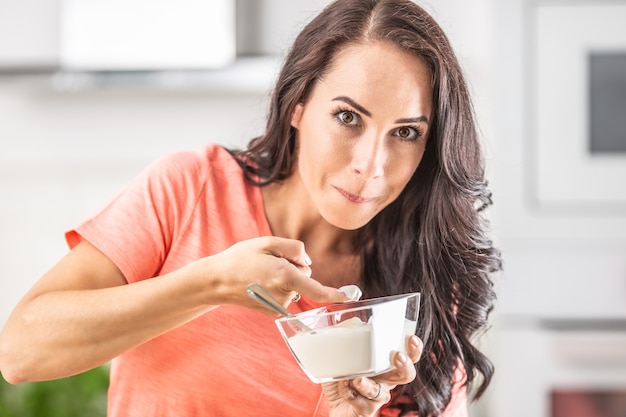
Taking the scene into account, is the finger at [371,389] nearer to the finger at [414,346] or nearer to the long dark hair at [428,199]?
the finger at [414,346]

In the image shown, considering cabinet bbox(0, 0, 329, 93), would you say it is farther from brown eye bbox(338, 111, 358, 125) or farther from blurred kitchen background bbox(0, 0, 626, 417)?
brown eye bbox(338, 111, 358, 125)

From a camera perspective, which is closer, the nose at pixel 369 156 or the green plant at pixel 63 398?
the nose at pixel 369 156

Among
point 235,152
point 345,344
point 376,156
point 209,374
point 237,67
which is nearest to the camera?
point 345,344

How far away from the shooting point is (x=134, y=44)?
241 cm

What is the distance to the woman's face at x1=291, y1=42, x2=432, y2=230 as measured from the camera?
3.63 feet

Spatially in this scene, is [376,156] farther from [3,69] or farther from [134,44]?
[3,69]

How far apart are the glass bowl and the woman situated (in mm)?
32

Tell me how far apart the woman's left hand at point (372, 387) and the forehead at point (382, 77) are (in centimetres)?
31

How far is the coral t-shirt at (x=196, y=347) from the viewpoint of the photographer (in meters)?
1.25

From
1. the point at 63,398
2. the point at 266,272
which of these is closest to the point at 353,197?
the point at 266,272

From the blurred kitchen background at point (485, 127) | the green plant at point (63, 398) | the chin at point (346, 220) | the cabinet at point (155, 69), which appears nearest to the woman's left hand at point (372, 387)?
the chin at point (346, 220)

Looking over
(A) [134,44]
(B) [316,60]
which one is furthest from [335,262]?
(A) [134,44]

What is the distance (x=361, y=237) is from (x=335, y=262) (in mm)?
65

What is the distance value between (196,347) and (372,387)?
30cm
